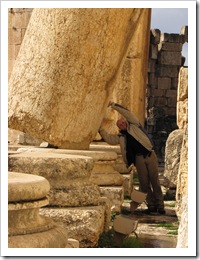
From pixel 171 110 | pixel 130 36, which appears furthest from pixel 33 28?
pixel 171 110

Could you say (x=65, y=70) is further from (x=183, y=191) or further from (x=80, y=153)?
(x=183, y=191)

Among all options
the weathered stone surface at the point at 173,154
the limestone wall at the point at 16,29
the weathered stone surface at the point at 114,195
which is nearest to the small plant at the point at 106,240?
the weathered stone surface at the point at 114,195

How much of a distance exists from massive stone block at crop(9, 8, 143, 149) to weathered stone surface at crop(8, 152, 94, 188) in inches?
43.2

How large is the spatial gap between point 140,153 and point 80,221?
362 cm

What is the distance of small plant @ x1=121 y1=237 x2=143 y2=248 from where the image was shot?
24.0ft

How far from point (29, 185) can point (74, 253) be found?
640 mm

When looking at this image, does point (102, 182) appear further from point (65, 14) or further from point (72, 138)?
point (65, 14)

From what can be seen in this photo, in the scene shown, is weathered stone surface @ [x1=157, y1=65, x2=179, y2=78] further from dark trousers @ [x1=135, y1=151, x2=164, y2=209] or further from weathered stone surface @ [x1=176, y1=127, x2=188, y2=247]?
weathered stone surface @ [x1=176, y1=127, x2=188, y2=247]

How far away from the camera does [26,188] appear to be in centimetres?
484

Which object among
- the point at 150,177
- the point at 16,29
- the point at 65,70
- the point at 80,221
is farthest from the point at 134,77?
the point at 80,221

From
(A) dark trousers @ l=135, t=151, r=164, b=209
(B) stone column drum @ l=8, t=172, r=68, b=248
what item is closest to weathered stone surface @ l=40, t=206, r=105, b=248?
(B) stone column drum @ l=8, t=172, r=68, b=248

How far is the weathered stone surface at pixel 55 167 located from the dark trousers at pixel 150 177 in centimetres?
338

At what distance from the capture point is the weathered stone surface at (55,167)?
671 centimetres

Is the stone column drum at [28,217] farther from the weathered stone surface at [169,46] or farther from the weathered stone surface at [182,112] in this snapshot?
the weathered stone surface at [169,46]
